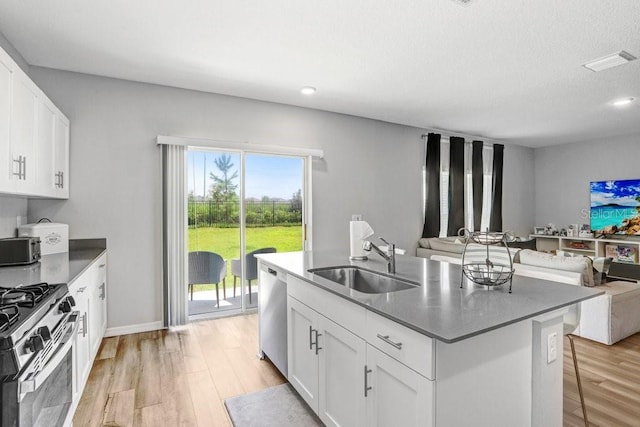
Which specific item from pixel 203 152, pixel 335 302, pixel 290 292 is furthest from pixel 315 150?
pixel 335 302

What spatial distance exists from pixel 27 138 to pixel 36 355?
1732mm

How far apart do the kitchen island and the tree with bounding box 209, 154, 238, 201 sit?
2397mm

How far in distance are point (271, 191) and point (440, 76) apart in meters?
2.34

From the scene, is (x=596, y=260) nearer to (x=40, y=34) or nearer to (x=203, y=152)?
(x=203, y=152)

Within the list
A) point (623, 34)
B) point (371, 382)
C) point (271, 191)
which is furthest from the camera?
point (271, 191)

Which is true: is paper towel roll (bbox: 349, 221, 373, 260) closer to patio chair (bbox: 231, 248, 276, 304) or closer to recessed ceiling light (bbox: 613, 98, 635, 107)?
patio chair (bbox: 231, 248, 276, 304)

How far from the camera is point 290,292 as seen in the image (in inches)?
90.1

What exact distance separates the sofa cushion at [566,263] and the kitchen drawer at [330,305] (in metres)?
2.65

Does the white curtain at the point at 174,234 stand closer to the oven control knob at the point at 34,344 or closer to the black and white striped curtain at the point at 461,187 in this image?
the oven control knob at the point at 34,344

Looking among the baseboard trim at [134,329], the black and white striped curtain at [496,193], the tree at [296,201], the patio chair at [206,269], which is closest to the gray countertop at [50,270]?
the baseboard trim at [134,329]

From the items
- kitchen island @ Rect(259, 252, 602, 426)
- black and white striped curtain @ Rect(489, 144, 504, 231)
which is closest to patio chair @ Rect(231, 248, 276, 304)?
kitchen island @ Rect(259, 252, 602, 426)

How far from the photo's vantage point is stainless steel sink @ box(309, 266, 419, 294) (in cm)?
215

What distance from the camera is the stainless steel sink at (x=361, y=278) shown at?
84.6 inches

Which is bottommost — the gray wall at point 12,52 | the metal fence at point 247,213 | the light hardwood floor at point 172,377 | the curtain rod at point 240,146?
the light hardwood floor at point 172,377
